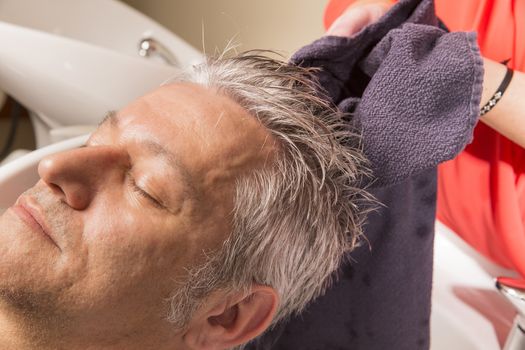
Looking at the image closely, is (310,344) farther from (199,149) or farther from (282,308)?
(199,149)

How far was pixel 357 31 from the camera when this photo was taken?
0.77 m

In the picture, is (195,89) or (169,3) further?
(169,3)

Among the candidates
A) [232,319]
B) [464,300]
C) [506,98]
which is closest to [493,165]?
[506,98]

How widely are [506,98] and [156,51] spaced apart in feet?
3.86

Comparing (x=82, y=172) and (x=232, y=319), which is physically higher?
(x=82, y=172)

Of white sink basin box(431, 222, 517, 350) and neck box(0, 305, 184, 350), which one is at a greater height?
neck box(0, 305, 184, 350)

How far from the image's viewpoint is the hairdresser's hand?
2.50 ft

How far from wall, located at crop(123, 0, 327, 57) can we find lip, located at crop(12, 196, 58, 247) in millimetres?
682

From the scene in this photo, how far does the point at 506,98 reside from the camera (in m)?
0.69

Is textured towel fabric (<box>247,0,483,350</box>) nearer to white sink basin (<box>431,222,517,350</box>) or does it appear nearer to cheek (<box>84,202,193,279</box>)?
white sink basin (<box>431,222,517,350</box>)

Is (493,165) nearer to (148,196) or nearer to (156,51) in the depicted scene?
(148,196)

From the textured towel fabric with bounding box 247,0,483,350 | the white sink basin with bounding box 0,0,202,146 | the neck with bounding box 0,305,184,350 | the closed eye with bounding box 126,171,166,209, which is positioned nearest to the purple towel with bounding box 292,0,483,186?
the textured towel fabric with bounding box 247,0,483,350

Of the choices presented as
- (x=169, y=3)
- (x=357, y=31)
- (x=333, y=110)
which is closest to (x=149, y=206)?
(x=333, y=110)

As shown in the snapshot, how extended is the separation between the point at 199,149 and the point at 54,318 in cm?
27
